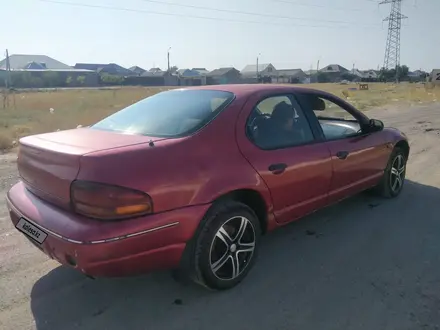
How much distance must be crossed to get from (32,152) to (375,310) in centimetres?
273

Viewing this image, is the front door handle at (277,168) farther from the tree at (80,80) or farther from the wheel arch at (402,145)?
the tree at (80,80)

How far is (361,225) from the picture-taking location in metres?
4.30

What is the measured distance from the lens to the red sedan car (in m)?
2.46

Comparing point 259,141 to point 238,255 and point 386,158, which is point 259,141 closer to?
point 238,255

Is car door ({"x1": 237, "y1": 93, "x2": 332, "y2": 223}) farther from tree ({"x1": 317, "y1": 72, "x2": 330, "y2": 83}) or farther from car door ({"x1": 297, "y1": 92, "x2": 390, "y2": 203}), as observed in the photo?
tree ({"x1": 317, "y1": 72, "x2": 330, "y2": 83})

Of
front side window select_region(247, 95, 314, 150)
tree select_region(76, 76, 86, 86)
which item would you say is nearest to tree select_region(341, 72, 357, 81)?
tree select_region(76, 76, 86, 86)

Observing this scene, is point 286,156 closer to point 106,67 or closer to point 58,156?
point 58,156

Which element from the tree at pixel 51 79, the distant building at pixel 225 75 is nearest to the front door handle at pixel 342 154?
the tree at pixel 51 79

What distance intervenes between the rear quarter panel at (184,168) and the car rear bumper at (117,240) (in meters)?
0.12

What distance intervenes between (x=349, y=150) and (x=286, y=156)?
3.48 feet

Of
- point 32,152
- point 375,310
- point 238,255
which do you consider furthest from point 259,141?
point 32,152

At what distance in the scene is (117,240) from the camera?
2414mm

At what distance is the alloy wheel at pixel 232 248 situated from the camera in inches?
117

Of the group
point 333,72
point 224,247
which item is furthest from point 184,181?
point 333,72
